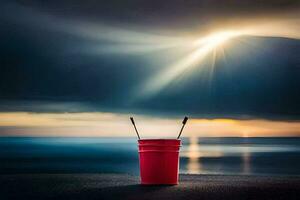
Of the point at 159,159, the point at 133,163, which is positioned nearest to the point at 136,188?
the point at 159,159

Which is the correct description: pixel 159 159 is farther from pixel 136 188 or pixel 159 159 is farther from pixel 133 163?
pixel 133 163

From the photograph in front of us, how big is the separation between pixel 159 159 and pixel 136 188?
716 mm

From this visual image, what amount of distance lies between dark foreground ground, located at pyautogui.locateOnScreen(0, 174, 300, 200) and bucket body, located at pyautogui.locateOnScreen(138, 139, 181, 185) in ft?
0.88

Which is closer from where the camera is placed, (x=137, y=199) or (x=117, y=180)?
(x=137, y=199)

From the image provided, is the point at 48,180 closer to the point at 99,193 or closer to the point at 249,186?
the point at 99,193

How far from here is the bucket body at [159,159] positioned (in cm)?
1170

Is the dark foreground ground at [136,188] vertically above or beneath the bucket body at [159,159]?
beneath

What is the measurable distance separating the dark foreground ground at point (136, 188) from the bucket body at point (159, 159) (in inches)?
10.6

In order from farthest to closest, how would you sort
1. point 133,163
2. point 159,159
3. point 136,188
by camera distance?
point 133,163
point 159,159
point 136,188

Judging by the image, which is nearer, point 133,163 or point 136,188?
point 136,188

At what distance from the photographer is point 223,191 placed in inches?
A: 432

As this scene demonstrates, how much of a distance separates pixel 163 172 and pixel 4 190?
251cm

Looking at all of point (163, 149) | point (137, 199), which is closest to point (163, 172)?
point (163, 149)

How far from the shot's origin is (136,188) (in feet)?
37.0
